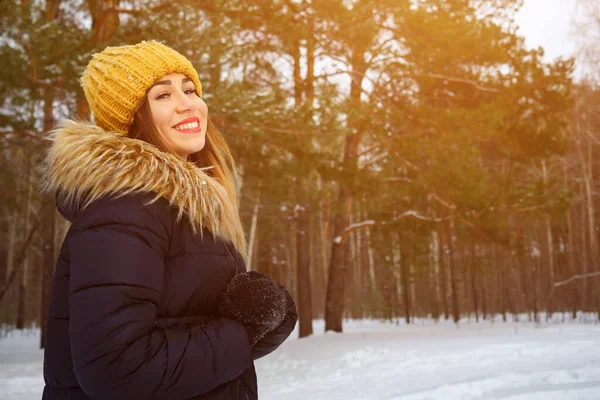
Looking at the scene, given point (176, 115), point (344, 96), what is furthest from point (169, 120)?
point (344, 96)

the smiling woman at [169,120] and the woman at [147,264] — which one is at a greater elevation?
the smiling woman at [169,120]

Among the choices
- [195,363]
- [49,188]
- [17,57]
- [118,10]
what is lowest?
[195,363]

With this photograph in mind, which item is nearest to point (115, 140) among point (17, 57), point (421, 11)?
point (17, 57)

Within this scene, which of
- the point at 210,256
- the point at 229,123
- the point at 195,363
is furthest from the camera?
the point at 229,123

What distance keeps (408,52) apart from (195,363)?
36.2ft

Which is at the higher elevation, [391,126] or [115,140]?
[391,126]

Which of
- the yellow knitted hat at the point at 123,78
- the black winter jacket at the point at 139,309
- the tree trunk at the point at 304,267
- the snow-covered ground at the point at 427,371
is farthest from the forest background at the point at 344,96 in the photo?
the black winter jacket at the point at 139,309

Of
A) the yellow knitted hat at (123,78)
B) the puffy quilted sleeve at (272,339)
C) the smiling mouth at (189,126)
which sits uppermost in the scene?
the yellow knitted hat at (123,78)

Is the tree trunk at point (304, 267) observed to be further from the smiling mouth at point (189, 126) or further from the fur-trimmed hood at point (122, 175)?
the fur-trimmed hood at point (122, 175)

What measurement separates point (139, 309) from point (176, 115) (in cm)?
76

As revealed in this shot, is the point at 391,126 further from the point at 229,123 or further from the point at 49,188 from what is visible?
the point at 49,188

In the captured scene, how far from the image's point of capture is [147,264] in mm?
1224

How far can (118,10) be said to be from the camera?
7.68 meters

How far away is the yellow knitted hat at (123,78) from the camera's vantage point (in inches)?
66.1
